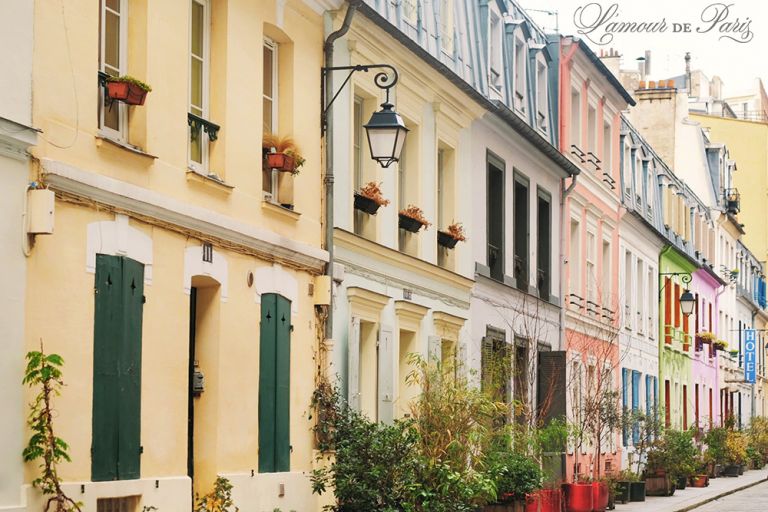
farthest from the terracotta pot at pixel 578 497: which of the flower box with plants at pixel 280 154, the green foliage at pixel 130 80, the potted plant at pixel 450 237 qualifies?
the green foliage at pixel 130 80

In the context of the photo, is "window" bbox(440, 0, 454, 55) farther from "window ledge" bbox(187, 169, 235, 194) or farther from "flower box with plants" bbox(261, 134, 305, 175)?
"window ledge" bbox(187, 169, 235, 194)

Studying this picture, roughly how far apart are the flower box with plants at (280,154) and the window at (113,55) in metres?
3.09

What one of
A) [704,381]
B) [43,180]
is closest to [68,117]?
[43,180]

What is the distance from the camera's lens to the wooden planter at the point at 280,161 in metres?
15.9

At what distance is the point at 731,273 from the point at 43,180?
48228mm

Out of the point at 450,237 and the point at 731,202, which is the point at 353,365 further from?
the point at 731,202

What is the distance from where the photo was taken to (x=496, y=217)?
25.5 metres

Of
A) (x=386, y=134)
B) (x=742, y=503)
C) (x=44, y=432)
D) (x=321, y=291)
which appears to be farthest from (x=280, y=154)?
(x=742, y=503)

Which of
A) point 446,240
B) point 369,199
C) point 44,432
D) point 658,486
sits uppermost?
point 369,199

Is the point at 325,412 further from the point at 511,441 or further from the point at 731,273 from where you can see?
the point at 731,273

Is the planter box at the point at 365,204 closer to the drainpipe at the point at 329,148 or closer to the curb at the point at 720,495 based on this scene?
the drainpipe at the point at 329,148

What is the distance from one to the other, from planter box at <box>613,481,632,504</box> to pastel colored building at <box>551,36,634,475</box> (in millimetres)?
1324

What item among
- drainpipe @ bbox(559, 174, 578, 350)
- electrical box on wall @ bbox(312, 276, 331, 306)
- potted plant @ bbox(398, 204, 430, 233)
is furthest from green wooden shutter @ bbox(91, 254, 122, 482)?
drainpipe @ bbox(559, 174, 578, 350)

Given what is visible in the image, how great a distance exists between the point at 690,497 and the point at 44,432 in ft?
70.0
